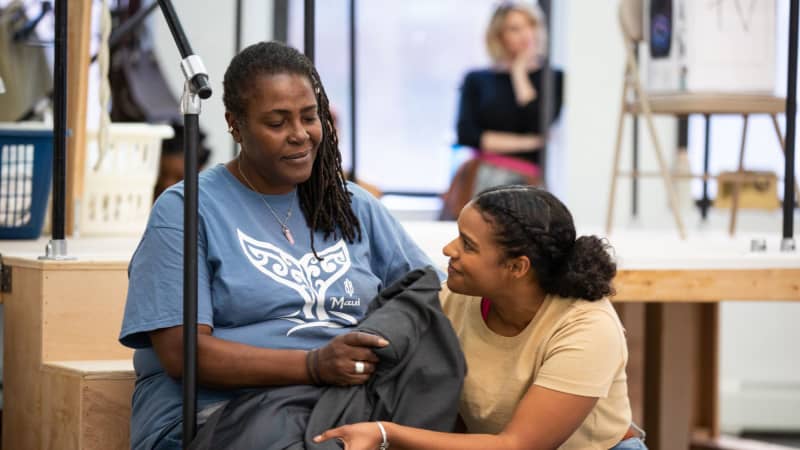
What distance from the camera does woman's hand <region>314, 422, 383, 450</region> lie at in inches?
74.7

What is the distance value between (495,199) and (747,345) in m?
4.34

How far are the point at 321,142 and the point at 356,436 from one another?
559 millimetres

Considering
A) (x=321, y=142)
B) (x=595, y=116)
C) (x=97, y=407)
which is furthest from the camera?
(x=595, y=116)

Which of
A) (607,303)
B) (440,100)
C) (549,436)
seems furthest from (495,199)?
(440,100)

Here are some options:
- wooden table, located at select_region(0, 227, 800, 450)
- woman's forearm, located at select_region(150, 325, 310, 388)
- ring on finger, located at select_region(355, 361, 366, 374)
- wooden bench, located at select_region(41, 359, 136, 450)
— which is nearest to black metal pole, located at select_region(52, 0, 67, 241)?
wooden table, located at select_region(0, 227, 800, 450)

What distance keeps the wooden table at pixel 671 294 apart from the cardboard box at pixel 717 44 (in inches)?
21.1

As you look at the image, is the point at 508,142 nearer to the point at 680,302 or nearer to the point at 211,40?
the point at 211,40

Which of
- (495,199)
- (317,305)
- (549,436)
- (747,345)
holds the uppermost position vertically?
(495,199)

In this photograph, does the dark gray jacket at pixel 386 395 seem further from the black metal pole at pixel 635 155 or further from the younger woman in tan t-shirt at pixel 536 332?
the black metal pole at pixel 635 155

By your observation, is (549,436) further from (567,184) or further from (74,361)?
(567,184)

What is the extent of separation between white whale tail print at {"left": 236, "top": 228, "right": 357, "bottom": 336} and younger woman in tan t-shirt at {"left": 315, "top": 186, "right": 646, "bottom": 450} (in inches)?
8.3

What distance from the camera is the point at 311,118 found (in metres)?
2.08

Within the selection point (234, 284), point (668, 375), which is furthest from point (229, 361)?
point (668, 375)

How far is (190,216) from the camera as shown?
1.80 meters
